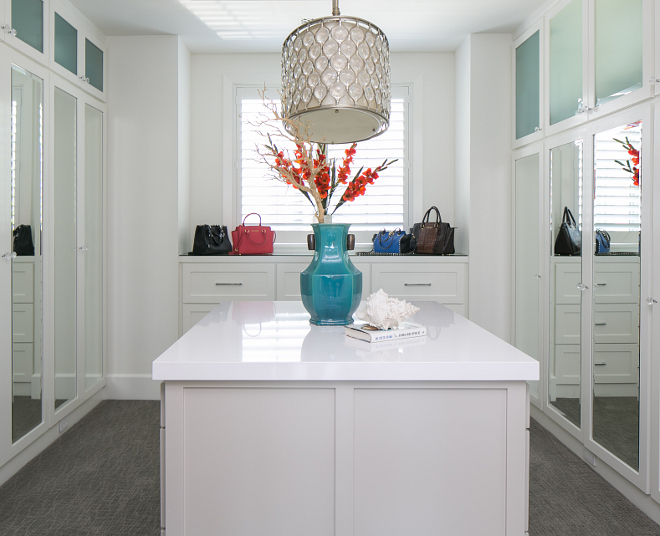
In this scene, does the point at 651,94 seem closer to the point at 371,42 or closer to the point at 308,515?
the point at 371,42

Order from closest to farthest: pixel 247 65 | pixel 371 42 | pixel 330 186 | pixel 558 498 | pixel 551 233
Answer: pixel 371 42 < pixel 330 186 < pixel 558 498 < pixel 551 233 < pixel 247 65

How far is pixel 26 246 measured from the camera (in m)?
2.42

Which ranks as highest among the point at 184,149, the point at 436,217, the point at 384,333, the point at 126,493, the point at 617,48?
the point at 617,48

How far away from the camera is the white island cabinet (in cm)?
118

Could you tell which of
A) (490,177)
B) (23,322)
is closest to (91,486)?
(23,322)

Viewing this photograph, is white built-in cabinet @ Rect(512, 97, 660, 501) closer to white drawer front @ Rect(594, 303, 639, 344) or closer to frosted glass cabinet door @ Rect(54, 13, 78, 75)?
white drawer front @ Rect(594, 303, 639, 344)

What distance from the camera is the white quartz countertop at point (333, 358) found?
3.85 ft

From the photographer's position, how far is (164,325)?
11.3 ft

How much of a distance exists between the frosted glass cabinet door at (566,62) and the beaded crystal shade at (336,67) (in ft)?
5.30

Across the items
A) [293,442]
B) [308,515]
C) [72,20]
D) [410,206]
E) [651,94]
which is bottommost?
[308,515]

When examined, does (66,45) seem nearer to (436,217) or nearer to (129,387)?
(129,387)

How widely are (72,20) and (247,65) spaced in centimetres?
126

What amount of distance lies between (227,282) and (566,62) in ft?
8.23

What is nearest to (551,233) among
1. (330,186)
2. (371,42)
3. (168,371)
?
(330,186)
